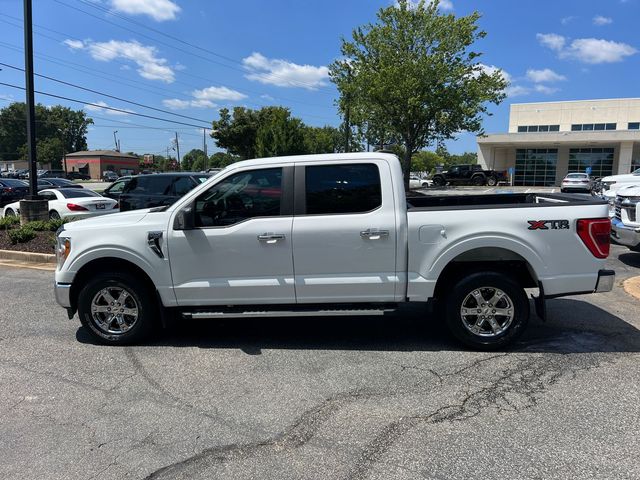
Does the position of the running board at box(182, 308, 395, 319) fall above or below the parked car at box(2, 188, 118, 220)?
below

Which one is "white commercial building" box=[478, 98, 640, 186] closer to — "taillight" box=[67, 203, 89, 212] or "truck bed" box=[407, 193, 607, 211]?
"taillight" box=[67, 203, 89, 212]

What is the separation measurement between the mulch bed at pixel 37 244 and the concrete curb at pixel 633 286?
10348 mm

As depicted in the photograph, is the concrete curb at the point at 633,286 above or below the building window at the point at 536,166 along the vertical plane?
below

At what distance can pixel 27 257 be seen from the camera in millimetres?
10055

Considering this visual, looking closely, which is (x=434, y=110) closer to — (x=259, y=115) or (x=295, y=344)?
(x=295, y=344)

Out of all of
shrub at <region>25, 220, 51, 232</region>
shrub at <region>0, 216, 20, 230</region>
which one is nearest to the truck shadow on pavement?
shrub at <region>25, 220, 51, 232</region>

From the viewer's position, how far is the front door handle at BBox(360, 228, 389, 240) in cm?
469

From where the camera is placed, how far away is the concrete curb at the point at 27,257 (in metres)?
9.88

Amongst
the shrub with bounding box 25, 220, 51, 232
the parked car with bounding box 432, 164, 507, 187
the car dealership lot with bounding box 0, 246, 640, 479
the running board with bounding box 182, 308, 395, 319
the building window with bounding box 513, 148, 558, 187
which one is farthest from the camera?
the building window with bounding box 513, 148, 558, 187

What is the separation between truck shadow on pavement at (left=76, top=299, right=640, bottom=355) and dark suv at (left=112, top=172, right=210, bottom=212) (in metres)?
8.01

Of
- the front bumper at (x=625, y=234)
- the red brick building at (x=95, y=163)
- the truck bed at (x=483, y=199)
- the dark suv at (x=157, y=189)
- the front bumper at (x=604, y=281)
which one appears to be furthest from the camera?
the red brick building at (x=95, y=163)

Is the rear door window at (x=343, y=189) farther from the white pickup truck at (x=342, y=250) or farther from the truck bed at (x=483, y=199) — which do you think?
the truck bed at (x=483, y=199)

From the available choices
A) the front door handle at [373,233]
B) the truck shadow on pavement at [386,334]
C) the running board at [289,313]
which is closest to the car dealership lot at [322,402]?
the truck shadow on pavement at [386,334]

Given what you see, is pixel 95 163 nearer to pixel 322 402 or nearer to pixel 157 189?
pixel 157 189
